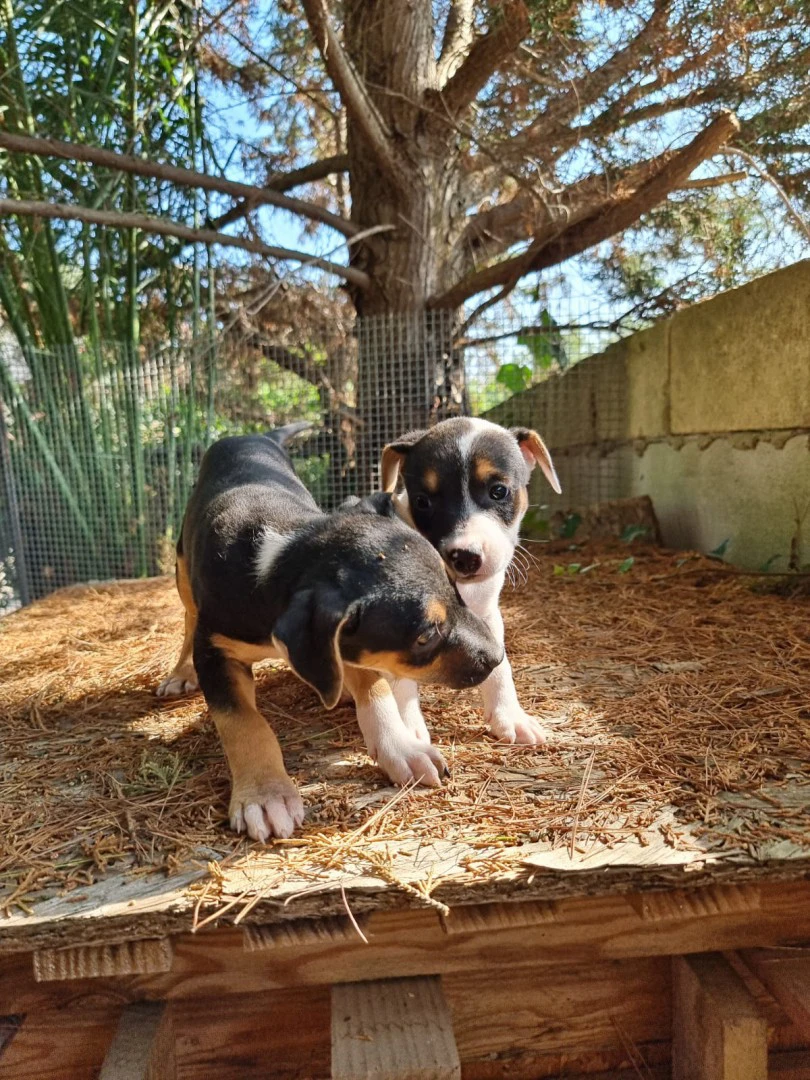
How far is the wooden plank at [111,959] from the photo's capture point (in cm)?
174

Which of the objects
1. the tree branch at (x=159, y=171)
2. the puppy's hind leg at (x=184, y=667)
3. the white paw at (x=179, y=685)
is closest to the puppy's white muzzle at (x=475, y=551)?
the puppy's hind leg at (x=184, y=667)

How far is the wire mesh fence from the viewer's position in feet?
23.0

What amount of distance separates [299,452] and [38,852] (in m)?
5.49

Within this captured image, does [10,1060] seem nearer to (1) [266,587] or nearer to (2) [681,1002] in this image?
(1) [266,587]

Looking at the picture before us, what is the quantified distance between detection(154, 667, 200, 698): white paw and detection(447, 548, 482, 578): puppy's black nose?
4.82ft

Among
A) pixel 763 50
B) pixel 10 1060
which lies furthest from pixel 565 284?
pixel 10 1060

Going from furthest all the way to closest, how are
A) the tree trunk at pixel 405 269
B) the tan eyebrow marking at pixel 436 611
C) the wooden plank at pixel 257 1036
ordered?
the tree trunk at pixel 405 269 → the tan eyebrow marking at pixel 436 611 → the wooden plank at pixel 257 1036

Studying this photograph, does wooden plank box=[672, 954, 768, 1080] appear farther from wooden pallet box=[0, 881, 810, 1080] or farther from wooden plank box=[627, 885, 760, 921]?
wooden plank box=[627, 885, 760, 921]

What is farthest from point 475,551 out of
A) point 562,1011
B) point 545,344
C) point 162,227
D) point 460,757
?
point 545,344

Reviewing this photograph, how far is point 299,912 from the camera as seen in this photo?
5.68 ft

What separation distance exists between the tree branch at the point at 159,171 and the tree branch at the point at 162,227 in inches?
12.9

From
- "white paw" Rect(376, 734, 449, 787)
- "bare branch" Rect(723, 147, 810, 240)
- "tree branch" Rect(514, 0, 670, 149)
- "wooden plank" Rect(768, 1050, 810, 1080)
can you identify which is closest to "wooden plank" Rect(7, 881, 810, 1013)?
"wooden plank" Rect(768, 1050, 810, 1080)

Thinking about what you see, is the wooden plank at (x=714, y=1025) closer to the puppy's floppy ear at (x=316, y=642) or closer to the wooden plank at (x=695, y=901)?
the wooden plank at (x=695, y=901)

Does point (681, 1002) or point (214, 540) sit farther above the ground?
point (214, 540)
